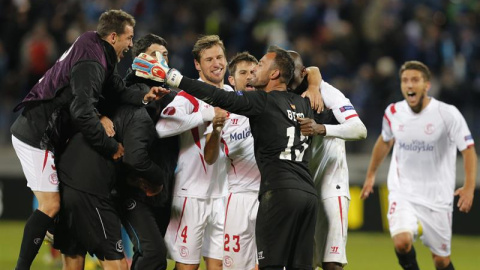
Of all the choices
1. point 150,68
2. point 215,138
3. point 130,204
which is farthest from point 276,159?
point 130,204

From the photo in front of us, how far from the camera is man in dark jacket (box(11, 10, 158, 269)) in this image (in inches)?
275

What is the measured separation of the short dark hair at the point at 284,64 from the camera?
6.94 metres

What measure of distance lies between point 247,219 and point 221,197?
0.39 m

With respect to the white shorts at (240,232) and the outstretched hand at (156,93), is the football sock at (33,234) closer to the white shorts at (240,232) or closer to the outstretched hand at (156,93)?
the outstretched hand at (156,93)

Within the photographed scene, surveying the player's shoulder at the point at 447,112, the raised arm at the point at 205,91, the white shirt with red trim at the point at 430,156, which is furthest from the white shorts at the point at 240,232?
the player's shoulder at the point at 447,112

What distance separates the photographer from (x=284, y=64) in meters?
6.95

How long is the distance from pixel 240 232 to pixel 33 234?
1823mm

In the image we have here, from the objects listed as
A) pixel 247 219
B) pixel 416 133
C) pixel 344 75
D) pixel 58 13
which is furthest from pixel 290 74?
pixel 58 13

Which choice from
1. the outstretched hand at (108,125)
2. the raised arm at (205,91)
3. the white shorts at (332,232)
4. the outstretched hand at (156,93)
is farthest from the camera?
the white shorts at (332,232)

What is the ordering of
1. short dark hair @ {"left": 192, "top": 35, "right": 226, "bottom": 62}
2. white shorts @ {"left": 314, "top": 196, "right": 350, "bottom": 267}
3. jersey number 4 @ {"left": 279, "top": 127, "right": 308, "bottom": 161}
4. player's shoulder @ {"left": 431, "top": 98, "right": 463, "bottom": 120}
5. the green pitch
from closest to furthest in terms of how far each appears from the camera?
jersey number 4 @ {"left": 279, "top": 127, "right": 308, "bottom": 161} → white shorts @ {"left": 314, "top": 196, "right": 350, "bottom": 267} → short dark hair @ {"left": 192, "top": 35, "right": 226, "bottom": 62} → player's shoulder @ {"left": 431, "top": 98, "right": 463, "bottom": 120} → the green pitch

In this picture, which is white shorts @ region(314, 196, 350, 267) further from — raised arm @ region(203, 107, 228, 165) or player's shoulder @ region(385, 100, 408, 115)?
player's shoulder @ region(385, 100, 408, 115)

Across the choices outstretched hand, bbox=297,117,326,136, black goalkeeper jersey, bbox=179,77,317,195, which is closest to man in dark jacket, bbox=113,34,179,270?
black goalkeeper jersey, bbox=179,77,317,195

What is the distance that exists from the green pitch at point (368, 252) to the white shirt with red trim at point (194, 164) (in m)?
3.28

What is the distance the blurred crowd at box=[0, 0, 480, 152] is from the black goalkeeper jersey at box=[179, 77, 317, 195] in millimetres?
8333
